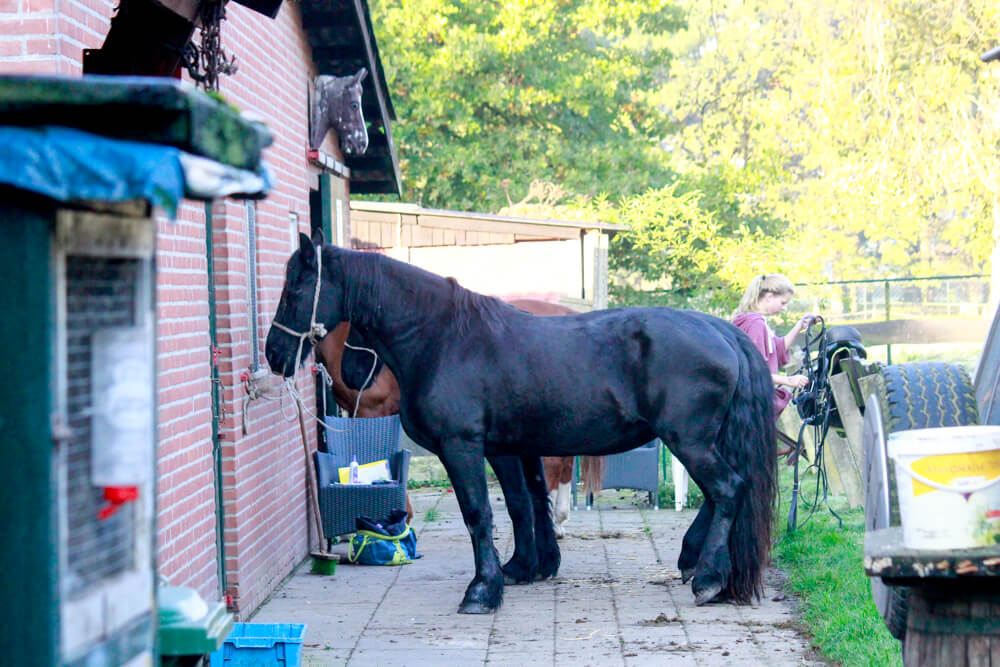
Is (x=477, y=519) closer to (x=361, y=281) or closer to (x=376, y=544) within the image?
(x=376, y=544)

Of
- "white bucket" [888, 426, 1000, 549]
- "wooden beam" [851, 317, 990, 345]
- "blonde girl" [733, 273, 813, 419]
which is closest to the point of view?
"white bucket" [888, 426, 1000, 549]

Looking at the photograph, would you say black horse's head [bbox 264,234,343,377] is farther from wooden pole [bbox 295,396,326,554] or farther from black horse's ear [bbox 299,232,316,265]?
wooden pole [bbox 295,396,326,554]

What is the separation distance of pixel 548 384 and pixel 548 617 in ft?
4.34

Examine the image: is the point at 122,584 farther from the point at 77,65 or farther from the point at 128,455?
the point at 77,65

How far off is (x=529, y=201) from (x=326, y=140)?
37.6 feet

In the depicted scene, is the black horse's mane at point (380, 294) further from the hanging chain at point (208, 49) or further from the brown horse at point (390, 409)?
the brown horse at point (390, 409)

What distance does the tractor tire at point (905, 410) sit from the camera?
367 centimetres

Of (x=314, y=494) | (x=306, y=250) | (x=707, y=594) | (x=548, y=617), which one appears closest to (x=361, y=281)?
(x=306, y=250)

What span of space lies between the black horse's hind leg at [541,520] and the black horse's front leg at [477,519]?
29.4 inches

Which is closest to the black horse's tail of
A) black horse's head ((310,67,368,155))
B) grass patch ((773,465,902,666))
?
grass patch ((773,465,902,666))

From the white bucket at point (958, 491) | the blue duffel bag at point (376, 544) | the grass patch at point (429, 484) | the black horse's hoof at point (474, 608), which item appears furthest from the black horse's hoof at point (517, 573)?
the white bucket at point (958, 491)

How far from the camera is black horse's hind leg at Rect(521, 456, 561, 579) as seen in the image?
7.50 m

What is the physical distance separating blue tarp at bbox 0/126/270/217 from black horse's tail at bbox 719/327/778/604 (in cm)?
524

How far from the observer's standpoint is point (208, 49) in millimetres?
5102
